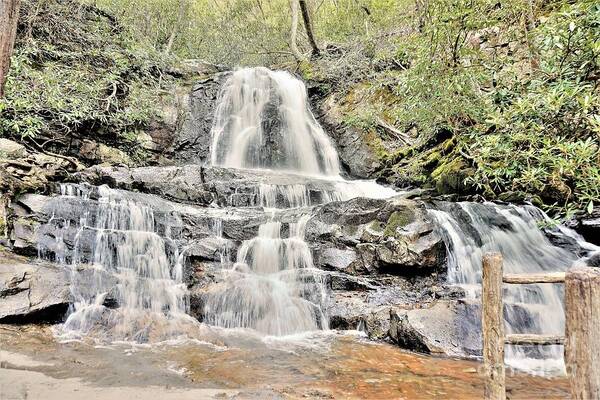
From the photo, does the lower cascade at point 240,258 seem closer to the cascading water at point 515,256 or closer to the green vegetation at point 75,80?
the cascading water at point 515,256

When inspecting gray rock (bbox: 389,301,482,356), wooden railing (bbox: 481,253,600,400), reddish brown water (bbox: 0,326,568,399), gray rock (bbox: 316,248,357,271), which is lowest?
reddish brown water (bbox: 0,326,568,399)

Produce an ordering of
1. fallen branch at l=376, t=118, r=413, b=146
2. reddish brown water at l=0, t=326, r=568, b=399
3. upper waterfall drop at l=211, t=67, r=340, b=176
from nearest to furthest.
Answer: reddish brown water at l=0, t=326, r=568, b=399, fallen branch at l=376, t=118, r=413, b=146, upper waterfall drop at l=211, t=67, r=340, b=176

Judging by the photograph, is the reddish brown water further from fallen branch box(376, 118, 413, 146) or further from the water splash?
fallen branch box(376, 118, 413, 146)

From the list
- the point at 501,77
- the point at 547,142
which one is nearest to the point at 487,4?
the point at 501,77

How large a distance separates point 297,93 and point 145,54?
5.98 meters

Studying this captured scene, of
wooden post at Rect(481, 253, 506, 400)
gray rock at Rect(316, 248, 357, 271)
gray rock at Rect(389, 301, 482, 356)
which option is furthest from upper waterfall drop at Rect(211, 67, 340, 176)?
wooden post at Rect(481, 253, 506, 400)

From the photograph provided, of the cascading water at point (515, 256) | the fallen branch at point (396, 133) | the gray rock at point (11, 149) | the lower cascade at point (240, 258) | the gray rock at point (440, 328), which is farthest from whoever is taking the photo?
the fallen branch at point (396, 133)

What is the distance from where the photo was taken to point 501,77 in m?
6.99

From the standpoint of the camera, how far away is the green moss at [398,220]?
8.15 meters

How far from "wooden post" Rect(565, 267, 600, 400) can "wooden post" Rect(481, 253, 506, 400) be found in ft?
1.63

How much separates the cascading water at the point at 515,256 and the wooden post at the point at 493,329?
2662 millimetres

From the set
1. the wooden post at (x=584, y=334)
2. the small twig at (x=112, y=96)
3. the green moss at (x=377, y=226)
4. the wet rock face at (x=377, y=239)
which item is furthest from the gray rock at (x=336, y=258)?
the small twig at (x=112, y=96)

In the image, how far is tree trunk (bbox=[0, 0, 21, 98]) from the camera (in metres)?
4.00

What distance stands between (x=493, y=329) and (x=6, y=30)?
523cm
